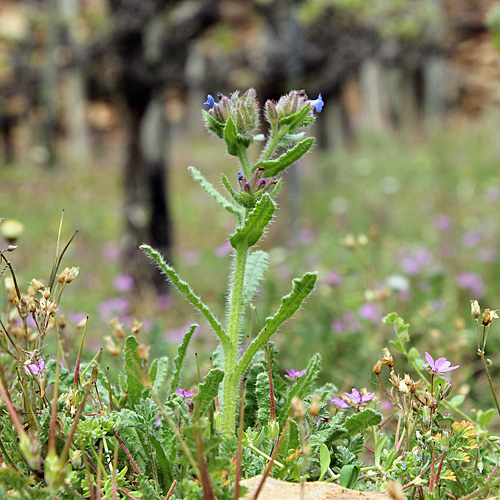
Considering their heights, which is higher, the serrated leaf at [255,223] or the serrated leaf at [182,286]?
the serrated leaf at [255,223]

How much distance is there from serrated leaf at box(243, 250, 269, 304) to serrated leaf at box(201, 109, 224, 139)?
0.93ft

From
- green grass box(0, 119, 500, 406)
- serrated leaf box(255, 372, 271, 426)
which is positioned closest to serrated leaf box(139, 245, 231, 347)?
serrated leaf box(255, 372, 271, 426)

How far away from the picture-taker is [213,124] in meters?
1.17

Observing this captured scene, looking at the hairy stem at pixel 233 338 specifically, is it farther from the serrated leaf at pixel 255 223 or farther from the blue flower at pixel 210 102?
the blue flower at pixel 210 102

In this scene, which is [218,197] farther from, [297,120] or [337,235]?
[337,235]

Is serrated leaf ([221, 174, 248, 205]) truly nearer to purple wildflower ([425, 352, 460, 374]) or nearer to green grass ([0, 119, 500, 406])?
green grass ([0, 119, 500, 406])

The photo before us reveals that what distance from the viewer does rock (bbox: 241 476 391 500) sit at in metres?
0.86

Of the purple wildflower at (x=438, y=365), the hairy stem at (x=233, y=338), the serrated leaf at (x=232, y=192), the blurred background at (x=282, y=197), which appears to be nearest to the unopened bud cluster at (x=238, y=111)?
the serrated leaf at (x=232, y=192)

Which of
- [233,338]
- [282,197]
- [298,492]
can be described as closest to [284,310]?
[233,338]

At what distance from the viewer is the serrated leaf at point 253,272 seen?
123cm

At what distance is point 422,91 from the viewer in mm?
17938

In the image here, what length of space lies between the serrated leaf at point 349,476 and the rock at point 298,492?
0.05 metres

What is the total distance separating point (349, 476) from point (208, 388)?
0.28 metres

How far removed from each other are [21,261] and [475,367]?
476 centimetres
